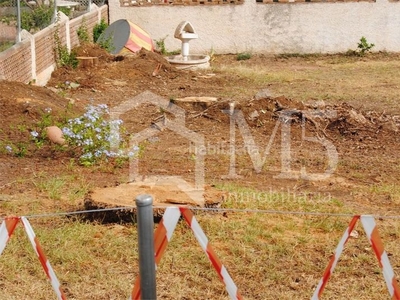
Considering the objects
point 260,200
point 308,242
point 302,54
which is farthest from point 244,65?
point 308,242

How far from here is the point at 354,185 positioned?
7.53m

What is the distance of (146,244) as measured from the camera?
3344mm

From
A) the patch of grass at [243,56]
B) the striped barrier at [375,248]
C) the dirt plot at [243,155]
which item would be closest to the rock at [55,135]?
the dirt plot at [243,155]

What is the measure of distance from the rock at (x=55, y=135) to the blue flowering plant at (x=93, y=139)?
1.47 feet

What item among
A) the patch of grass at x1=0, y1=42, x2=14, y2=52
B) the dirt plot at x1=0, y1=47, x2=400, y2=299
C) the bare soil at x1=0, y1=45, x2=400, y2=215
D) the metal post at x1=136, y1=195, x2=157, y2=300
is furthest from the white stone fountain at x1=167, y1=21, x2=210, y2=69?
the metal post at x1=136, y1=195, x2=157, y2=300

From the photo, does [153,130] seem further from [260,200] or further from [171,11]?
[171,11]

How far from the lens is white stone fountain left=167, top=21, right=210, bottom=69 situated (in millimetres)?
15023

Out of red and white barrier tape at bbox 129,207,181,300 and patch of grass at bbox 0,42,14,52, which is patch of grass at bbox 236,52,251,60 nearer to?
patch of grass at bbox 0,42,14,52

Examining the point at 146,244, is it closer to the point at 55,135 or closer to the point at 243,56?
the point at 55,135

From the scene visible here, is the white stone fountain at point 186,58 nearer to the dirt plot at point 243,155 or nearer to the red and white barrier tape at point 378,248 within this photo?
the dirt plot at point 243,155

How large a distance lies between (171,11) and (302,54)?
3315mm

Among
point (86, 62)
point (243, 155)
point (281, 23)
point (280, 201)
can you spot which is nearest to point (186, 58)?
point (86, 62)

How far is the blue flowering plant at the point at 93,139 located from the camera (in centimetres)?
790

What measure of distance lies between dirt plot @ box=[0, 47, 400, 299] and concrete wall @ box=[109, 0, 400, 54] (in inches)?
149
